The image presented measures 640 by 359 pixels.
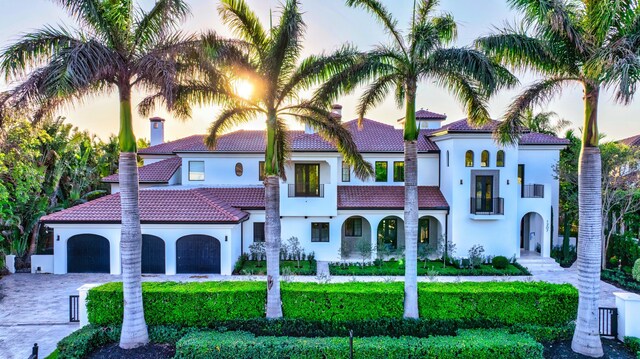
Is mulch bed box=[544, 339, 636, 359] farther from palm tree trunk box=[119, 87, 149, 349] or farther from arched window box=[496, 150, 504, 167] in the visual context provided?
arched window box=[496, 150, 504, 167]

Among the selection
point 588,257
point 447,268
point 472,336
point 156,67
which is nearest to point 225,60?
point 156,67

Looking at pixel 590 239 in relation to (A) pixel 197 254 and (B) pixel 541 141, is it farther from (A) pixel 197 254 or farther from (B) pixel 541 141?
(A) pixel 197 254

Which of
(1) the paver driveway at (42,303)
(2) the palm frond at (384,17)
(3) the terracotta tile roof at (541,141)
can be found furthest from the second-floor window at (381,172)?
(2) the palm frond at (384,17)

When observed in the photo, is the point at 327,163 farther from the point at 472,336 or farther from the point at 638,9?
the point at 638,9

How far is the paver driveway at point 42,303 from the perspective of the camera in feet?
34.8

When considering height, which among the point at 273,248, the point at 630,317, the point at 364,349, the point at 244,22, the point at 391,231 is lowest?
the point at 364,349

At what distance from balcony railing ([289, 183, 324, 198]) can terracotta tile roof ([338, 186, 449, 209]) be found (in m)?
1.46

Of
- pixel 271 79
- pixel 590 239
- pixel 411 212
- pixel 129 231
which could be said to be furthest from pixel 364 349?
pixel 271 79

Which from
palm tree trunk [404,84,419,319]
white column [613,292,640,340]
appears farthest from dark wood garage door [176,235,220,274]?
white column [613,292,640,340]

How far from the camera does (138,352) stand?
912 centimetres

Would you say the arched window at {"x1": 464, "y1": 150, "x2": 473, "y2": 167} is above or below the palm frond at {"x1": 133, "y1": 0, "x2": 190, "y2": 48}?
below

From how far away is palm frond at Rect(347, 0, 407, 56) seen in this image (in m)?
10.2

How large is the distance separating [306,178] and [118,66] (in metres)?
12.9

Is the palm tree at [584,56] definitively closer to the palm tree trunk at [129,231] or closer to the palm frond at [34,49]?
the palm tree trunk at [129,231]
